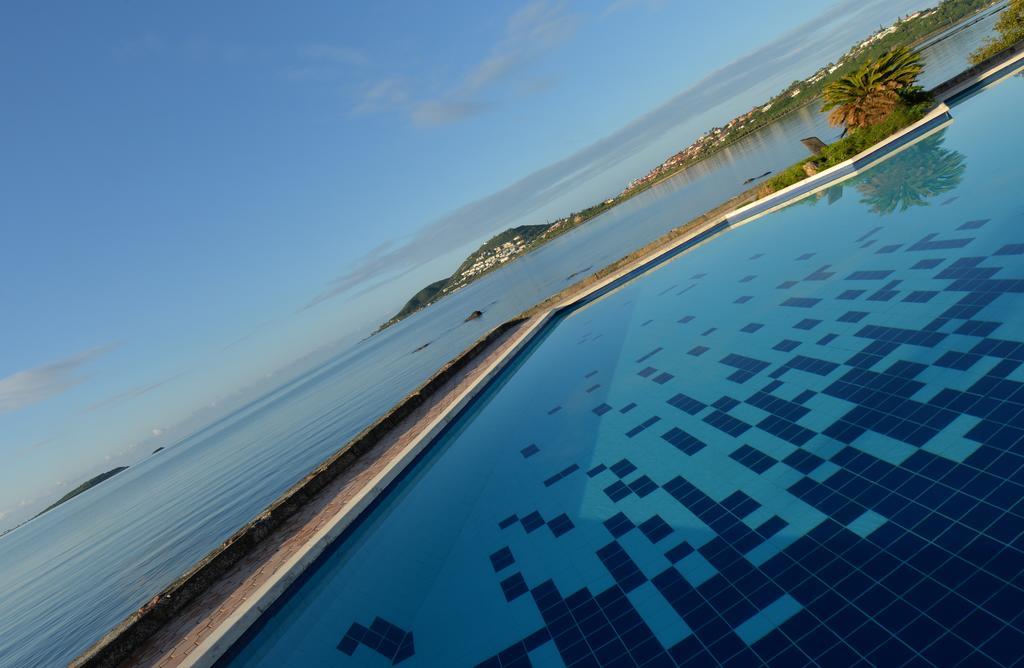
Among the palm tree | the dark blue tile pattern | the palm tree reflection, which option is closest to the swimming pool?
the dark blue tile pattern

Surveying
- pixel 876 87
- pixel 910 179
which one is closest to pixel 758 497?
pixel 910 179

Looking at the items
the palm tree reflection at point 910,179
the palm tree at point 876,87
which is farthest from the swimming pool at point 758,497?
the palm tree at point 876,87

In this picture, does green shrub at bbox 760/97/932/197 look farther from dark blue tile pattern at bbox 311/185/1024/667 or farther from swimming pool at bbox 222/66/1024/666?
dark blue tile pattern at bbox 311/185/1024/667

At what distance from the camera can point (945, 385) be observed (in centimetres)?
573

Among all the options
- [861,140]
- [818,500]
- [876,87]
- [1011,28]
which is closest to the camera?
[818,500]

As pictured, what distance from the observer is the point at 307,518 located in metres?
9.95

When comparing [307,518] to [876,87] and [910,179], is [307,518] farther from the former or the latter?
[876,87]

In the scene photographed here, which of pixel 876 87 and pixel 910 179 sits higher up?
pixel 876 87

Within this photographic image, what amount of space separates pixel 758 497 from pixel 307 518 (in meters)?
8.79

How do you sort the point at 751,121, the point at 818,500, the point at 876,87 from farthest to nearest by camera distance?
1. the point at 751,121
2. the point at 876,87
3. the point at 818,500

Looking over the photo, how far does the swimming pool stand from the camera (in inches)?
156

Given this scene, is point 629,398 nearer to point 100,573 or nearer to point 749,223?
point 749,223

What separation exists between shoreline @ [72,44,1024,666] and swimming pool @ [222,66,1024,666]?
43 cm

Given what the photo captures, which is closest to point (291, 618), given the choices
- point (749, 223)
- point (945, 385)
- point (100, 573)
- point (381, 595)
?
point (381, 595)
